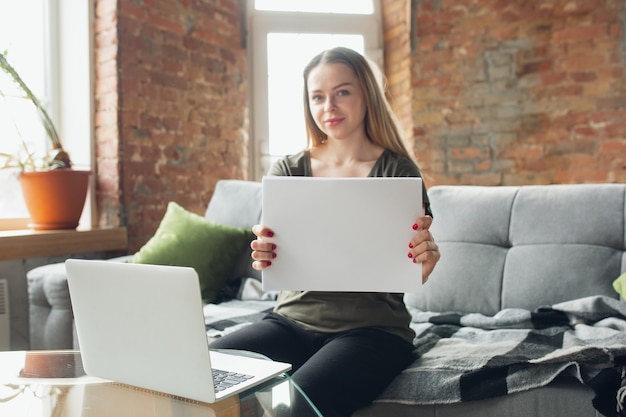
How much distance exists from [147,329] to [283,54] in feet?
10.1

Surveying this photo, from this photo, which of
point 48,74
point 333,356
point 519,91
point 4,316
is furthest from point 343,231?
point 519,91

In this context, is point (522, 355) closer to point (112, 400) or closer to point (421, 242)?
point (421, 242)

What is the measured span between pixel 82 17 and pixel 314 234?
A: 6.99 feet

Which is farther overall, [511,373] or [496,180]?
[496,180]

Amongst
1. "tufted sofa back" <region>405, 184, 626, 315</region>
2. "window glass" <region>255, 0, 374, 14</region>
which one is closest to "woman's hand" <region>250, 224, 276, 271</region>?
"tufted sofa back" <region>405, 184, 626, 315</region>

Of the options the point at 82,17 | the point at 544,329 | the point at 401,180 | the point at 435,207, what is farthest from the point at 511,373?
the point at 82,17

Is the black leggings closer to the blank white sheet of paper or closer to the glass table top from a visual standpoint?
the blank white sheet of paper

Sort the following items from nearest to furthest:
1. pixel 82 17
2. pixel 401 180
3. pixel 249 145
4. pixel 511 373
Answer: pixel 401 180, pixel 511 373, pixel 82 17, pixel 249 145

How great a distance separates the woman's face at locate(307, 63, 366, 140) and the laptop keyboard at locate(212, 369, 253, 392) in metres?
0.88

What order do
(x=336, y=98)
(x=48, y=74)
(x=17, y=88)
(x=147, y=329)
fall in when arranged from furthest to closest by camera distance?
(x=48, y=74) < (x=17, y=88) < (x=336, y=98) < (x=147, y=329)

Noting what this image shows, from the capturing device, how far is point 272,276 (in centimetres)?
136

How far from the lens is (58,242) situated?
250 cm

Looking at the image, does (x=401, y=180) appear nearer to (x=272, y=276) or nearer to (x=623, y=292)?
(x=272, y=276)

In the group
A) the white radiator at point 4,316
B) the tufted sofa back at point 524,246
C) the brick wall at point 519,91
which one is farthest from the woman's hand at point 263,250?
the brick wall at point 519,91
